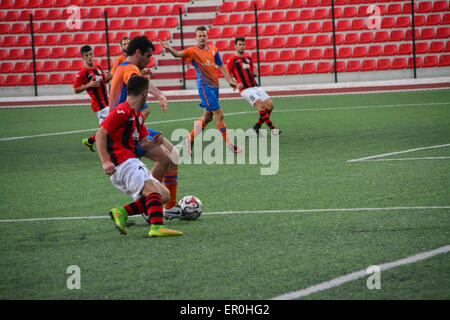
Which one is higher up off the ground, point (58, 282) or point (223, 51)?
point (223, 51)

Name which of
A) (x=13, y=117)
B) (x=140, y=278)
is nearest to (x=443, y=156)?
(x=140, y=278)

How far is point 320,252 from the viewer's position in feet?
15.5

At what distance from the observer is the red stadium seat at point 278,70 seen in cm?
2353

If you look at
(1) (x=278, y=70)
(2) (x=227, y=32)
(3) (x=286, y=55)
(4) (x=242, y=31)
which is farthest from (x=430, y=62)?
(2) (x=227, y=32)

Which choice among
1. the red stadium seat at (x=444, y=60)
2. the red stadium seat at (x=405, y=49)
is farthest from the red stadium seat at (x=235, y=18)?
the red stadium seat at (x=444, y=60)

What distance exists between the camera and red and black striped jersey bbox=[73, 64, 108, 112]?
11.7 m

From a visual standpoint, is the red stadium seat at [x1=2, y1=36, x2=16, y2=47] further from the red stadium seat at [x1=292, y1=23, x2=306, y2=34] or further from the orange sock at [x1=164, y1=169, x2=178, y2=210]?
the orange sock at [x1=164, y1=169, x2=178, y2=210]

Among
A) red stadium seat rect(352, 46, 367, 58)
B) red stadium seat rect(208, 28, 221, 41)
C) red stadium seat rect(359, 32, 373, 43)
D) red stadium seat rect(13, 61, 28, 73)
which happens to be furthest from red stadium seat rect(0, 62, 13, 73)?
red stadium seat rect(359, 32, 373, 43)

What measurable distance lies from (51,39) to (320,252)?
77.5 feet

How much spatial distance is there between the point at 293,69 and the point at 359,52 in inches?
92.6

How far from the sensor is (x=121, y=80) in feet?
21.5
